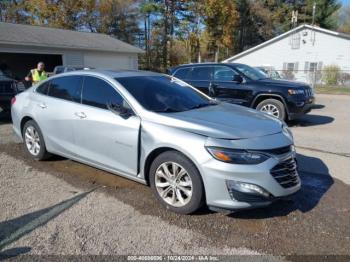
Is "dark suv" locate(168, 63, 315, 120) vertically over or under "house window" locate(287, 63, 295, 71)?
under

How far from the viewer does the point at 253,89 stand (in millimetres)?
8938

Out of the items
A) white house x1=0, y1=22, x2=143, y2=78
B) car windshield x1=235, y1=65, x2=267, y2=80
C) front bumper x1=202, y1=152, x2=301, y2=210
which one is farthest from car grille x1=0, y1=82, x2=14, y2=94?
white house x1=0, y1=22, x2=143, y2=78

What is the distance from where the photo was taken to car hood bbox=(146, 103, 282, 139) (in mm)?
3566

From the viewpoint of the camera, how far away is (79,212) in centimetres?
381

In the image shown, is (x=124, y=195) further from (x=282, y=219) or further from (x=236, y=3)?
(x=236, y=3)

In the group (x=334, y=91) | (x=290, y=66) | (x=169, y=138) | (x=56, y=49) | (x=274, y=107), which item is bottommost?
(x=334, y=91)

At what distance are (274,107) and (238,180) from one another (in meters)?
5.98

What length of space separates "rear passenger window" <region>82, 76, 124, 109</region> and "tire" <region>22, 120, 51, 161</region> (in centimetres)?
128

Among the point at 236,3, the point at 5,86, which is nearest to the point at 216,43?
the point at 236,3

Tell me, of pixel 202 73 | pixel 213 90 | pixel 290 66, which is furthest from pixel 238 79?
pixel 290 66

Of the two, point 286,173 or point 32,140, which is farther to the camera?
point 32,140

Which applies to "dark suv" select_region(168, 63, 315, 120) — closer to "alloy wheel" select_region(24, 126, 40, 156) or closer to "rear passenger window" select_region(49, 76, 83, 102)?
"rear passenger window" select_region(49, 76, 83, 102)

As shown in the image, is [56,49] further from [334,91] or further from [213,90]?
[334,91]

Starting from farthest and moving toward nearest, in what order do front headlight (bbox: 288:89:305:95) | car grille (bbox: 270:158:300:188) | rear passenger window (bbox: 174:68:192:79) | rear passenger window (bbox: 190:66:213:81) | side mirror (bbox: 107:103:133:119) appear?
rear passenger window (bbox: 174:68:192:79)
rear passenger window (bbox: 190:66:213:81)
front headlight (bbox: 288:89:305:95)
side mirror (bbox: 107:103:133:119)
car grille (bbox: 270:158:300:188)
